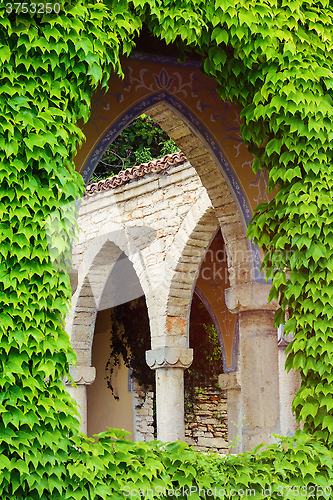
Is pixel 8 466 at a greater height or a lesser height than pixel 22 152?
lesser

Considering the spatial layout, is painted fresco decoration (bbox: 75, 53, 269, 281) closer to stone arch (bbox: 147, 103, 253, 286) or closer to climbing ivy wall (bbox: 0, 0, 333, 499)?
stone arch (bbox: 147, 103, 253, 286)

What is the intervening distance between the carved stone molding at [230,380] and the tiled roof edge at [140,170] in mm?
3262

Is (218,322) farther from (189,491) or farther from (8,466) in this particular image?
(8,466)

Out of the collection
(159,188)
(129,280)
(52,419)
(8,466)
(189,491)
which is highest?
(159,188)

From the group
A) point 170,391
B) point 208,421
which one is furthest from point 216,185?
point 208,421

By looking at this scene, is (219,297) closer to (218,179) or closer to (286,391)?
(286,391)

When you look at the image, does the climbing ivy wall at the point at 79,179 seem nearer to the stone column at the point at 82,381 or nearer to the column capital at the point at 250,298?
the column capital at the point at 250,298

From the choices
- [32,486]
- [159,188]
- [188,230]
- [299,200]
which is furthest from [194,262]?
[32,486]

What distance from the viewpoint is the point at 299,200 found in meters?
4.18

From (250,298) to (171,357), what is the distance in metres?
2.42

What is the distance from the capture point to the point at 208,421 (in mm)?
11266

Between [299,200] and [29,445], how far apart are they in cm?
222

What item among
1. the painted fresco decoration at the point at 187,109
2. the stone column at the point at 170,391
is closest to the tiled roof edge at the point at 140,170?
the stone column at the point at 170,391

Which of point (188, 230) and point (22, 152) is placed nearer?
point (22, 152)
